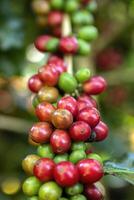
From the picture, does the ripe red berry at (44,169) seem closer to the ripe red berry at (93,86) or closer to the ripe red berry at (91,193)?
the ripe red berry at (91,193)

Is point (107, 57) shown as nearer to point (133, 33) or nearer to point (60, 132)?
point (133, 33)

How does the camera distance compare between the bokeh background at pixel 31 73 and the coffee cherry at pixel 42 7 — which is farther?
the bokeh background at pixel 31 73

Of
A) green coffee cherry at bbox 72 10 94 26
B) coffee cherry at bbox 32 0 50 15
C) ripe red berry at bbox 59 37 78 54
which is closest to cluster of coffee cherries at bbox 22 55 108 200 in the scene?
ripe red berry at bbox 59 37 78 54

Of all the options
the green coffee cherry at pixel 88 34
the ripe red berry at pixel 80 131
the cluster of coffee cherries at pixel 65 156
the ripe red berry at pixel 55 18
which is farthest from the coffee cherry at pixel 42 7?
the ripe red berry at pixel 80 131

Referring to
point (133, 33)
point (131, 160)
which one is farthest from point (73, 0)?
point (133, 33)

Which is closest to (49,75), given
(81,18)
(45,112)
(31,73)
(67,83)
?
(67,83)

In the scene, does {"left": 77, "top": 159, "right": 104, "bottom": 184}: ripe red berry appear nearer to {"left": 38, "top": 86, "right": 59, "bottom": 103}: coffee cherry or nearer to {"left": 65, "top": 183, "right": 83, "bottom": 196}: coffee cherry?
{"left": 65, "top": 183, "right": 83, "bottom": 196}: coffee cherry

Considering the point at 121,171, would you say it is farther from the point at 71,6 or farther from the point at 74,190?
the point at 71,6
